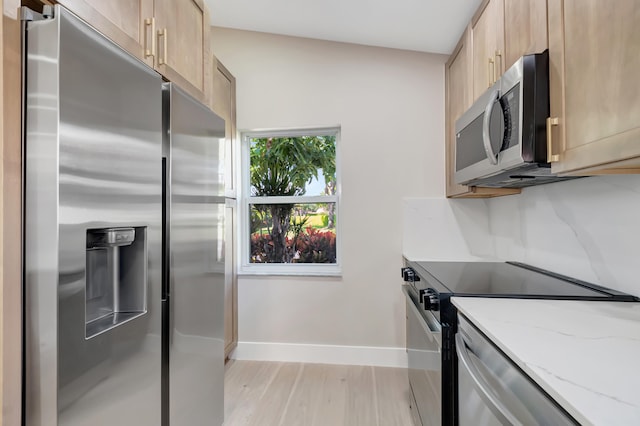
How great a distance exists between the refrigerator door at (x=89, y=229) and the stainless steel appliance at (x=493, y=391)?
1.06 m

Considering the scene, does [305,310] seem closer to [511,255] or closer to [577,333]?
[511,255]

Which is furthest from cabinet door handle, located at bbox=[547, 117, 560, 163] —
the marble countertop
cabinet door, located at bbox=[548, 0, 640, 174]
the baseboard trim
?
the baseboard trim

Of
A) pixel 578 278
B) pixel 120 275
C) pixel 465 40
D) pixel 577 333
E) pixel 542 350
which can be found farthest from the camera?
pixel 465 40

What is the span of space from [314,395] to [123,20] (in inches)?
90.3

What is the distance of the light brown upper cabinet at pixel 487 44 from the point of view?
59.7 inches

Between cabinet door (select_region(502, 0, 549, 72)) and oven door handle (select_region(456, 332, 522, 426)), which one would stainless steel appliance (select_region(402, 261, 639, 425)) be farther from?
cabinet door (select_region(502, 0, 549, 72))

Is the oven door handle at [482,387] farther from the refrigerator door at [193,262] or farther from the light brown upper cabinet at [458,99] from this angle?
the light brown upper cabinet at [458,99]

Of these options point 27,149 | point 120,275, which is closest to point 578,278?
point 120,275

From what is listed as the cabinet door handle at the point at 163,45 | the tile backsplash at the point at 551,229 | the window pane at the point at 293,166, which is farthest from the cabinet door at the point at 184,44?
the tile backsplash at the point at 551,229

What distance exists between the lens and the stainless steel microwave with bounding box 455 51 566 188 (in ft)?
3.66

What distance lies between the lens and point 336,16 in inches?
90.4

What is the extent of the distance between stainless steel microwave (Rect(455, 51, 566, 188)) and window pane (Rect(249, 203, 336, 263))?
1.54 metres

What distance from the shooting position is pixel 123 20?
1091 millimetres

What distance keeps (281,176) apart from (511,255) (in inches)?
75.4
